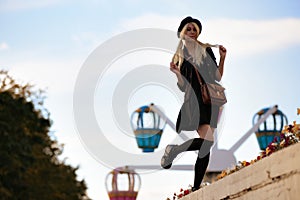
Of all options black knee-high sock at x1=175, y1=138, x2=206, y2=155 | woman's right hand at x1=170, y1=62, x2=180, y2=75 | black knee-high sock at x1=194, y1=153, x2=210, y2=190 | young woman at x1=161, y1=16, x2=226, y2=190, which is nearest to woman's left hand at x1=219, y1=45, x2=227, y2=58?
young woman at x1=161, y1=16, x2=226, y2=190

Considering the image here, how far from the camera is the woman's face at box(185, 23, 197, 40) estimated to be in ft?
32.6

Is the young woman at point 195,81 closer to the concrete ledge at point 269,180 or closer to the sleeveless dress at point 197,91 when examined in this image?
the sleeveless dress at point 197,91

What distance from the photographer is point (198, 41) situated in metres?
10.0

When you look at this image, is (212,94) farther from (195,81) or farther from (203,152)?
(203,152)

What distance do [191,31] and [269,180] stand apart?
3.00 m

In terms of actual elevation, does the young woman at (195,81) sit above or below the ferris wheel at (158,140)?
below

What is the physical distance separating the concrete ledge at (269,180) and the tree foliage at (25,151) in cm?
2915

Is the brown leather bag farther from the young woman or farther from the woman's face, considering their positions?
the woman's face

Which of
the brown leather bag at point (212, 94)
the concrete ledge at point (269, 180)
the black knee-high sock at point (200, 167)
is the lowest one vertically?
the concrete ledge at point (269, 180)

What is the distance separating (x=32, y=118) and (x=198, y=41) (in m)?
34.9

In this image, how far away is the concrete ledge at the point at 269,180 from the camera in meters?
6.77

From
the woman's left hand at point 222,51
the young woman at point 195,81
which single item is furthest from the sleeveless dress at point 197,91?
the woman's left hand at point 222,51

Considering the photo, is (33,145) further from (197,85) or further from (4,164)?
(197,85)

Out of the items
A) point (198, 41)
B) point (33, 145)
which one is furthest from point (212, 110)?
point (33, 145)
